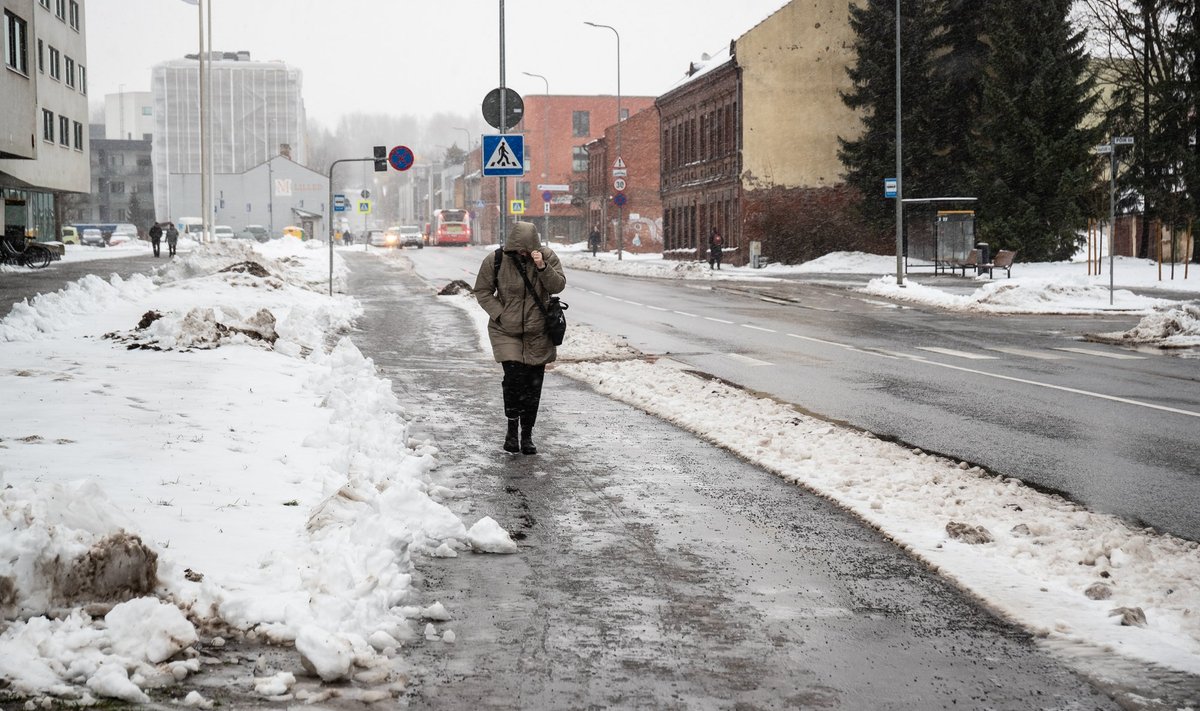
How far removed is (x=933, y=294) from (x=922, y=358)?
1444cm

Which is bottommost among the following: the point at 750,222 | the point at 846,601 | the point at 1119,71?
the point at 846,601

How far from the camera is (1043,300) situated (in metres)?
28.3

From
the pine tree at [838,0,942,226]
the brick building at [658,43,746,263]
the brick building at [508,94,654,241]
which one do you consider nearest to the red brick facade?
the brick building at [658,43,746,263]

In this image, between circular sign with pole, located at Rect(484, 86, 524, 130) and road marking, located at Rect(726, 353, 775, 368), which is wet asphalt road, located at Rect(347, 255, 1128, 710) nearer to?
road marking, located at Rect(726, 353, 775, 368)

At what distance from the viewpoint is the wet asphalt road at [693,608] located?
179 inches

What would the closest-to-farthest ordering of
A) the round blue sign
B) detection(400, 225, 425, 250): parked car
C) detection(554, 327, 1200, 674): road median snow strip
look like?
1. detection(554, 327, 1200, 674): road median snow strip
2. the round blue sign
3. detection(400, 225, 425, 250): parked car

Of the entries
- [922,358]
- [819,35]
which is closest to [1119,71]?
[819,35]

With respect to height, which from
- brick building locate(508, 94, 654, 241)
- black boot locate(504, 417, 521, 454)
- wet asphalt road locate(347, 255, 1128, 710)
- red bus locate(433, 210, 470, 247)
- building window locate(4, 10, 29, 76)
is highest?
brick building locate(508, 94, 654, 241)

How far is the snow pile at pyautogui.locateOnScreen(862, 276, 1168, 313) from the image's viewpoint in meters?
27.1

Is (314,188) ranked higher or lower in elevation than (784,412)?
higher

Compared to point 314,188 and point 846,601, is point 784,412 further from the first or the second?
point 314,188

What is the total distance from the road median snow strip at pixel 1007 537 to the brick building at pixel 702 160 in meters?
45.9

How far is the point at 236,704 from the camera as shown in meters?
4.25

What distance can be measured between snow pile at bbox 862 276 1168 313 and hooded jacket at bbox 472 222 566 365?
19.3m
